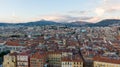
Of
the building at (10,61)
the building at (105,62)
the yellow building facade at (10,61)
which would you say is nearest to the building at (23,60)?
the building at (10,61)

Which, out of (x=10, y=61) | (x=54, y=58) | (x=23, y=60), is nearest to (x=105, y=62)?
(x=54, y=58)

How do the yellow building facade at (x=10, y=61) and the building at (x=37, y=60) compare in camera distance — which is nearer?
the building at (x=37, y=60)

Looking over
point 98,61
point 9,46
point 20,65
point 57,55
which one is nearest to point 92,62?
point 98,61

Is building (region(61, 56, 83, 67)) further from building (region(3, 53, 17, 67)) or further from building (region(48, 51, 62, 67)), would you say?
building (region(3, 53, 17, 67))

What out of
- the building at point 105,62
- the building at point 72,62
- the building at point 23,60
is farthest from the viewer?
the building at point 23,60

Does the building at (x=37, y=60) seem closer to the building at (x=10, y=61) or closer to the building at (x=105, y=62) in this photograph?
the building at (x=10, y=61)

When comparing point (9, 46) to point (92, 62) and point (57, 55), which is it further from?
point (92, 62)

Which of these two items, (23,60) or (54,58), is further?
(54,58)

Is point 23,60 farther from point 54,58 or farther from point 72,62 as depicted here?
point 72,62
